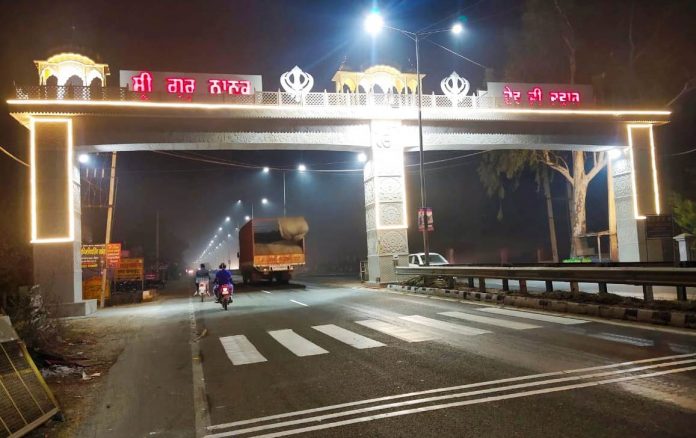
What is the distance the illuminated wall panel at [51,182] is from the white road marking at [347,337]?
13.3 m

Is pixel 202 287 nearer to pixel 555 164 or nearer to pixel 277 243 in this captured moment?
pixel 277 243

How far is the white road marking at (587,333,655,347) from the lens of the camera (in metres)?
8.05

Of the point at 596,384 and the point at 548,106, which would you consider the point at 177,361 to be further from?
the point at 548,106

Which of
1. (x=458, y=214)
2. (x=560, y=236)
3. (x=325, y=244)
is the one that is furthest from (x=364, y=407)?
(x=325, y=244)

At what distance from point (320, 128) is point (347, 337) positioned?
15448mm

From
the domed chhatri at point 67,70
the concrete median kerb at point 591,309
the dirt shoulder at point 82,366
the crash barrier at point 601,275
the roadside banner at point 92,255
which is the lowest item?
the dirt shoulder at point 82,366

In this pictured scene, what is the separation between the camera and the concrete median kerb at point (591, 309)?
9.64 meters

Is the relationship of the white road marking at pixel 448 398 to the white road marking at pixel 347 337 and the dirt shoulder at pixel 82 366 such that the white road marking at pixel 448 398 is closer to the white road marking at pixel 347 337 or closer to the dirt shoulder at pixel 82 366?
the dirt shoulder at pixel 82 366

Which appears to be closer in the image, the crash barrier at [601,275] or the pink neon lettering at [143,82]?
the crash barrier at [601,275]

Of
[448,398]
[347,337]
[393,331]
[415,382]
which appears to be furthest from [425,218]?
[448,398]

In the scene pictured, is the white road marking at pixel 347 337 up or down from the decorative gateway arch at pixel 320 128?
down

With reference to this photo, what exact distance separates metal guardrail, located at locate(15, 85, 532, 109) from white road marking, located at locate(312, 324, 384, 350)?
13861mm

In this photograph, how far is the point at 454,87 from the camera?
25078 millimetres

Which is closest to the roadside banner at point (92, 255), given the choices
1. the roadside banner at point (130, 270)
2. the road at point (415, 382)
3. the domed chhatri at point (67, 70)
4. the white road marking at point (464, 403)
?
the domed chhatri at point (67, 70)
